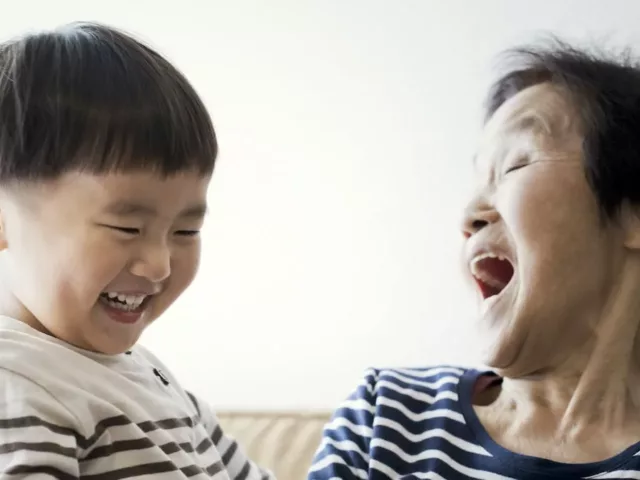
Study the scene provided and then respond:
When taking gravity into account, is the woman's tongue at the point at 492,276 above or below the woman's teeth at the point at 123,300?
above

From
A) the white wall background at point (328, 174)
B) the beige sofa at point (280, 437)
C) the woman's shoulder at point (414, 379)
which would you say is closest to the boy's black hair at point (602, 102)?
the woman's shoulder at point (414, 379)

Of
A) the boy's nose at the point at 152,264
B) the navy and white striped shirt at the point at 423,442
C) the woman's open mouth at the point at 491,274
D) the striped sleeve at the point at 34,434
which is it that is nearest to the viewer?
the striped sleeve at the point at 34,434

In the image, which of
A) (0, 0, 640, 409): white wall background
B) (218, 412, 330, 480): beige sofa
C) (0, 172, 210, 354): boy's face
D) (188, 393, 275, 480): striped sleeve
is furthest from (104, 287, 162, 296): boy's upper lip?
(0, 0, 640, 409): white wall background

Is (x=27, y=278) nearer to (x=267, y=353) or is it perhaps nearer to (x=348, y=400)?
(x=348, y=400)

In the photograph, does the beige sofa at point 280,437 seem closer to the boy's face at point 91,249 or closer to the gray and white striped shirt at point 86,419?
the gray and white striped shirt at point 86,419

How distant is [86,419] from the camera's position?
764 millimetres

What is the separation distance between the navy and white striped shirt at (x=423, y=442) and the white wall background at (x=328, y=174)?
0.42 m

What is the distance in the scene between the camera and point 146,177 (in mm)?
793

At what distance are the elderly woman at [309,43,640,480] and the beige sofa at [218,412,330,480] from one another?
9.6 inches

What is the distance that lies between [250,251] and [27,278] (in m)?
0.87

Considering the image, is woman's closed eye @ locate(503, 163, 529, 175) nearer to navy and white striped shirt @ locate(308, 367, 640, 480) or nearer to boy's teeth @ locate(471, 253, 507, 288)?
boy's teeth @ locate(471, 253, 507, 288)

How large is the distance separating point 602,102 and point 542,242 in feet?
0.65

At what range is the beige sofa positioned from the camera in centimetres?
131

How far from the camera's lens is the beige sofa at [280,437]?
4.29ft
